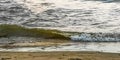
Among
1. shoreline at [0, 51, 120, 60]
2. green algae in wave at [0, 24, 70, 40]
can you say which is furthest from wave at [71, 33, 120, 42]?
shoreline at [0, 51, 120, 60]

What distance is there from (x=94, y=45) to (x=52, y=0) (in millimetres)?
8528

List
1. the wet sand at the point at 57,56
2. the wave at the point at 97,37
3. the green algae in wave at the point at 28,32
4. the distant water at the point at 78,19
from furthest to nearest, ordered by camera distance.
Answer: the distant water at the point at 78,19, the green algae in wave at the point at 28,32, the wave at the point at 97,37, the wet sand at the point at 57,56

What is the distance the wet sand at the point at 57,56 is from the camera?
5.73 meters

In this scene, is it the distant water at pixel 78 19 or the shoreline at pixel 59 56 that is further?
the distant water at pixel 78 19

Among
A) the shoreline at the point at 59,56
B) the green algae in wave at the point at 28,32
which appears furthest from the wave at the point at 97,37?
the shoreline at the point at 59,56

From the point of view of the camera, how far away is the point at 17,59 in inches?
223

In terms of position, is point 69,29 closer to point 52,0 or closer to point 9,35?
point 9,35

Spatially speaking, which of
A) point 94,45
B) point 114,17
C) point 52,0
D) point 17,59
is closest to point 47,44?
point 94,45

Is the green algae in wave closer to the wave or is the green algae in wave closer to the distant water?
the wave

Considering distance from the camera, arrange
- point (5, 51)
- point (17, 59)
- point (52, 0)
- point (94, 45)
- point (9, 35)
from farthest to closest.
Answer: point (52, 0), point (9, 35), point (94, 45), point (5, 51), point (17, 59)

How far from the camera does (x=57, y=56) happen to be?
5.88 meters

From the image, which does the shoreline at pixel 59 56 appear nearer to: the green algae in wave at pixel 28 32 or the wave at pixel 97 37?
the wave at pixel 97 37

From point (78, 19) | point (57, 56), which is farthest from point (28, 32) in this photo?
point (57, 56)

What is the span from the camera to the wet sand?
5734mm
